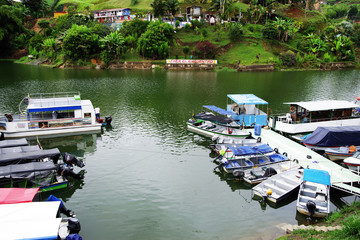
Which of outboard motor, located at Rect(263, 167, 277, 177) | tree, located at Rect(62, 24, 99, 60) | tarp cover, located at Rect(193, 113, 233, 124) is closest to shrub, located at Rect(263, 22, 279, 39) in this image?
tree, located at Rect(62, 24, 99, 60)

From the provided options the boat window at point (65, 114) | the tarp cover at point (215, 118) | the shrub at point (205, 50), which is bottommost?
the tarp cover at point (215, 118)

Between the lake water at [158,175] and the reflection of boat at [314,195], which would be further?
the reflection of boat at [314,195]

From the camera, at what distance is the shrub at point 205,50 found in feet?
355

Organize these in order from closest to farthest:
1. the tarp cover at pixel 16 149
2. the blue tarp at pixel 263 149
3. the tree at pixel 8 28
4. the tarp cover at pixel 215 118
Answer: the tarp cover at pixel 16 149 < the blue tarp at pixel 263 149 < the tarp cover at pixel 215 118 < the tree at pixel 8 28

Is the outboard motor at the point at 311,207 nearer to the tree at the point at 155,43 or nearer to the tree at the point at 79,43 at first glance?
the tree at the point at 155,43

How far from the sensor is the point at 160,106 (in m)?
54.2

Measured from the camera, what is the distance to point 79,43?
344 feet

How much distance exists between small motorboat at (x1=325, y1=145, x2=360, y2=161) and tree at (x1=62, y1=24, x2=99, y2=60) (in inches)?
3728

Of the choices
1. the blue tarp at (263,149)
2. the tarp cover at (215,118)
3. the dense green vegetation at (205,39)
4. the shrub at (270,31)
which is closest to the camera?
the blue tarp at (263,149)

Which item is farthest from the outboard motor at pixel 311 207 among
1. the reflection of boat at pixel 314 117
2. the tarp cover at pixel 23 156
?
the tarp cover at pixel 23 156

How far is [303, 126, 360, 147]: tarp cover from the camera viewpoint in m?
32.3

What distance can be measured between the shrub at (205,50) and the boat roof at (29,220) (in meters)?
95.4

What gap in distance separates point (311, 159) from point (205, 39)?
304 feet

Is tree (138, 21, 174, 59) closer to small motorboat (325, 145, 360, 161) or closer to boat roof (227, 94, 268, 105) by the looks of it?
boat roof (227, 94, 268, 105)
